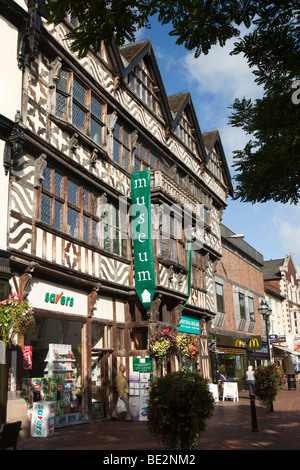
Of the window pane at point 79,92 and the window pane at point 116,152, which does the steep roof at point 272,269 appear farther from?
the window pane at point 79,92

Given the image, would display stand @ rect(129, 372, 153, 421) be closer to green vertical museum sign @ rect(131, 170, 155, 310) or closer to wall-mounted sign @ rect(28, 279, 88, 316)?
wall-mounted sign @ rect(28, 279, 88, 316)

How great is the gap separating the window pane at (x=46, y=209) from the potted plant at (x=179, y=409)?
7.07 meters

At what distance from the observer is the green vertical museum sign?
18.0m

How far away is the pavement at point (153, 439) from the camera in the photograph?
970 centimetres

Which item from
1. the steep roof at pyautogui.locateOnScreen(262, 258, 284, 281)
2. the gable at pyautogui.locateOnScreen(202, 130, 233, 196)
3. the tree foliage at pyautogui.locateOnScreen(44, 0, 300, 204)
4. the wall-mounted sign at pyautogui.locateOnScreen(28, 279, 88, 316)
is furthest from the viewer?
the steep roof at pyautogui.locateOnScreen(262, 258, 284, 281)

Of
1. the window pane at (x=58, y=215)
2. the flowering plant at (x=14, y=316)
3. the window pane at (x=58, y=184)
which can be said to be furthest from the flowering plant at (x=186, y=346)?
the flowering plant at (x=14, y=316)

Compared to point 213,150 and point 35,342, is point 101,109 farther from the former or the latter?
point 213,150

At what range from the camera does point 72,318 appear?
577 inches

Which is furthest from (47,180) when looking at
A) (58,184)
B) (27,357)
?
(27,357)

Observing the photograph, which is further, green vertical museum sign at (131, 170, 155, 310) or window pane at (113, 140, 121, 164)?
window pane at (113, 140, 121, 164)

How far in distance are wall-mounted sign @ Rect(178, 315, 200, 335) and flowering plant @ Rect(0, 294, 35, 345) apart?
11703 millimetres

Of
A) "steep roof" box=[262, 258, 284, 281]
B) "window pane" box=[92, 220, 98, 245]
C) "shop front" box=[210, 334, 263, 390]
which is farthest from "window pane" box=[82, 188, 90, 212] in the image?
"steep roof" box=[262, 258, 284, 281]

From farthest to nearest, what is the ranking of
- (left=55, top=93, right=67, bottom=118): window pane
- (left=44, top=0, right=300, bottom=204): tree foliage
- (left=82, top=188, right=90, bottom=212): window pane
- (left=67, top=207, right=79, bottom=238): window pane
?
(left=82, top=188, right=90, bottom=212): window pane → (left=67, top=207, right=79, bottom=238): window pane → (left=55, top=93, right=67, bottom=118): window pane → (left=44, top=0, right=300, bottom=204): tree foliage
